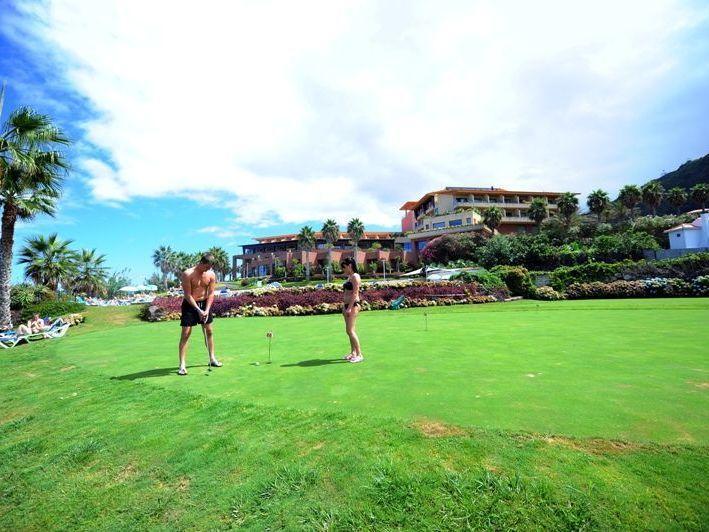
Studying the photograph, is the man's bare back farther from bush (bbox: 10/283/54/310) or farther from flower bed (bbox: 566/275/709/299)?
bush (bbox: 10/283/54/310)

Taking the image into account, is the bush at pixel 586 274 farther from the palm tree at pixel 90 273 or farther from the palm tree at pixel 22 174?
the palm tree at pixel 90 273

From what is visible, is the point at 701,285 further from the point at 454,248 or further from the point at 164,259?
the point at 164,259

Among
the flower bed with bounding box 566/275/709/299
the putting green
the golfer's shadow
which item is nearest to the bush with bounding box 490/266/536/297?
the flower bed with bounding box 566/275/709/299

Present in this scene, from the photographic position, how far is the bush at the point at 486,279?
87.2 ft

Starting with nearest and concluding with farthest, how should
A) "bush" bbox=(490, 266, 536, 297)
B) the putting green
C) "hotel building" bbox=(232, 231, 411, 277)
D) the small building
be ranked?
the putting green, "bush" bbox=(490, 266, 536, 297), the small building, "hotel building" bbox=(232, 231, 411, 277)

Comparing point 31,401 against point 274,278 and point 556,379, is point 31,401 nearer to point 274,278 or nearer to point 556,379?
point 556,379

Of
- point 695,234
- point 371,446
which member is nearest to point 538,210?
point 695,234

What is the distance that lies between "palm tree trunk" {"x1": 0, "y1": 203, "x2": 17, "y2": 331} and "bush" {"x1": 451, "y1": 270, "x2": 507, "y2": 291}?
2578 cm

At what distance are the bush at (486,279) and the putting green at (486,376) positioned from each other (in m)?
16.7

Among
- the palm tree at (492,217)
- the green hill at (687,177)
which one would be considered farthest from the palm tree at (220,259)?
the green hill at (687,177)

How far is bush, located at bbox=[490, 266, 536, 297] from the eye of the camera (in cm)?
2731

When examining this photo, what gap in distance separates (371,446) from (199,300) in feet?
16.6

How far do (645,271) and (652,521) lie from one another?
3002 cm

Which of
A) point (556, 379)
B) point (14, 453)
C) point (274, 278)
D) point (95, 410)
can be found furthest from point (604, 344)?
point (274, 278)
